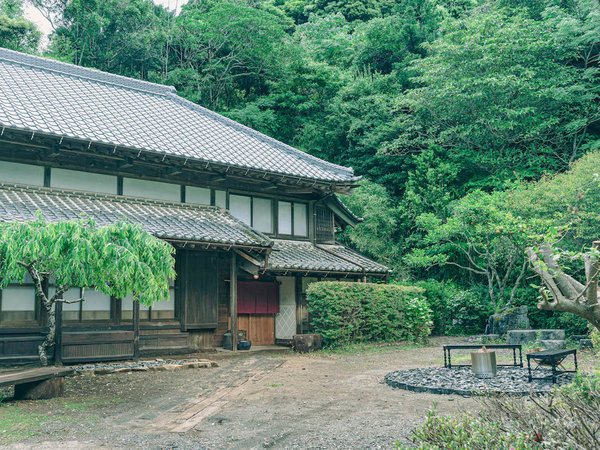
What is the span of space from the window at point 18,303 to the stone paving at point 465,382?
8.00 metres

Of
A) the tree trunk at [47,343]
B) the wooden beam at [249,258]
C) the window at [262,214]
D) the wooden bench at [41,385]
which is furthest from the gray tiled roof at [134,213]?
the wooden bench at [41,385]

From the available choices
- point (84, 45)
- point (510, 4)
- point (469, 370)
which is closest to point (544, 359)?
point (469, 370)

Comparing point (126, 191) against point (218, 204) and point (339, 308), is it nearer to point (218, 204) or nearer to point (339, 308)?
point (218, 204)

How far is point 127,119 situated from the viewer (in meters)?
15.4

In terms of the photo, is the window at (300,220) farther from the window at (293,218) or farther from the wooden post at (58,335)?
the wooden post at (58,335)

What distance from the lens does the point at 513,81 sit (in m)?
21.8

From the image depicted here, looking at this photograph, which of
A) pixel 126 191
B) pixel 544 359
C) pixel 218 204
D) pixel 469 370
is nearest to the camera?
pixel 544 359

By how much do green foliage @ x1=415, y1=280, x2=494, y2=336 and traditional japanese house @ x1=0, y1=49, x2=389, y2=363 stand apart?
16.7ft

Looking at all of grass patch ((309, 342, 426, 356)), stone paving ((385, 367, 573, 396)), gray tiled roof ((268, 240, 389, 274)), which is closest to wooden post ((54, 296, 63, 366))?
gray tiled roof ((268, 240, 389, 274))

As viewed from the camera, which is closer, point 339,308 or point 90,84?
point 339,308

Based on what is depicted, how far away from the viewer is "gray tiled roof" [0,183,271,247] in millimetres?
11516

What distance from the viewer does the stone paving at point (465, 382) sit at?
8.03 m

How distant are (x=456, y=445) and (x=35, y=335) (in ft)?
35.5

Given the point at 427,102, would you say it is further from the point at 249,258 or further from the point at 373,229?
the point at 249,258
